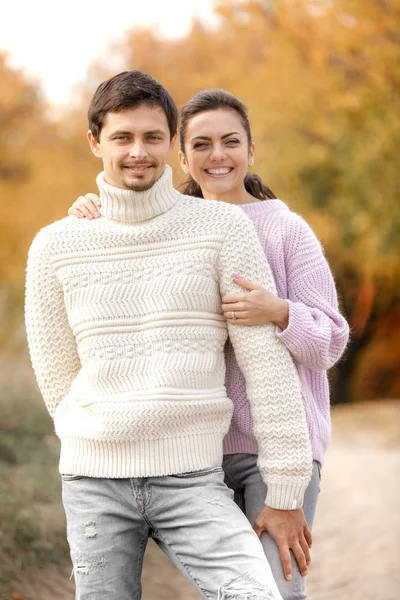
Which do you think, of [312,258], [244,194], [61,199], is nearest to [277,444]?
[312,258]

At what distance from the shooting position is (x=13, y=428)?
263 inches

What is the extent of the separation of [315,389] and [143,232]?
0.71 m

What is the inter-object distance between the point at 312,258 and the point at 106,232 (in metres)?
0.61

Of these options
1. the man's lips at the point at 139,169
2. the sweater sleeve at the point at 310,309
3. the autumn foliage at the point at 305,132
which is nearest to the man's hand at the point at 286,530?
the sweater sleeve at the point at 310,309

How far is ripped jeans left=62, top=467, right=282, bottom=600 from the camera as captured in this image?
2.23 metres

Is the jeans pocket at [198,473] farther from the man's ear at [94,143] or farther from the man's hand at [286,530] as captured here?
the man's ear at [94,143]

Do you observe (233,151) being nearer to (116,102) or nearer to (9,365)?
(116,102)

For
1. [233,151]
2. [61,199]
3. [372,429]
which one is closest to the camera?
[233,151]

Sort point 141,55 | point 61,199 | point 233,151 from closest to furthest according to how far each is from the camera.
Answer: point 233,151 → point 61,199 → point 141,55

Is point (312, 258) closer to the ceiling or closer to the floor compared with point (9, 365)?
closer to the ceiling

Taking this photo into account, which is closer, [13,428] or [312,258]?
[312,258]

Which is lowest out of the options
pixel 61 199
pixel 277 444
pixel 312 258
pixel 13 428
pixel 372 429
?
pixel 372 429

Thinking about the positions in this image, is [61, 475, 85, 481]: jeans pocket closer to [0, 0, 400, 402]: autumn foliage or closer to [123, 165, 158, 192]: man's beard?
[123, 165, 158, 192]: man's beard

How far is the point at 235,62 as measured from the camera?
12.6 meters
